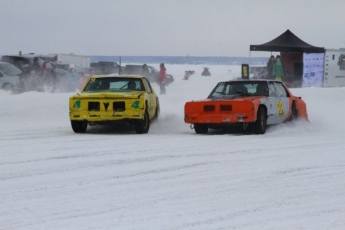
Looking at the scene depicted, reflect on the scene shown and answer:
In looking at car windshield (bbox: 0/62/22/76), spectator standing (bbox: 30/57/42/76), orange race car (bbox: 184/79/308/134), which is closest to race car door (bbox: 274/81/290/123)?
orange race car (bbox: 184/79/308/134)

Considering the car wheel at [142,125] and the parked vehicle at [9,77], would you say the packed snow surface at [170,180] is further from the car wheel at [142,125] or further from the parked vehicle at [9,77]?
the parked vehicle at [9,77]

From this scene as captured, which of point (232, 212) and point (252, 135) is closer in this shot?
point (232, 212)

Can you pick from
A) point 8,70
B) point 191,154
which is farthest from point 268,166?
point 8,70

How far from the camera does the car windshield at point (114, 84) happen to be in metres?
15.4

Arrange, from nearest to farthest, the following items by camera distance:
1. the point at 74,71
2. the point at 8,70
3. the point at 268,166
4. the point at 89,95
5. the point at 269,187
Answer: the point at 269,187 < the point at 268,166 < the point at 89,95 < the point at 8,70 < the point at 74,71

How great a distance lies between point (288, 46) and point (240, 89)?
21.0 meters

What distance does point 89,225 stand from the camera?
248 inches

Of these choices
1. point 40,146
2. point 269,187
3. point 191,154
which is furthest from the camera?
point 40,146

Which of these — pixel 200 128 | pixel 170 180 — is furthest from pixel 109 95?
pixel 170 180

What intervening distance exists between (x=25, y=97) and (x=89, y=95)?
761 centimetres

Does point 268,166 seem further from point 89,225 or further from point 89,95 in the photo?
point 89,95

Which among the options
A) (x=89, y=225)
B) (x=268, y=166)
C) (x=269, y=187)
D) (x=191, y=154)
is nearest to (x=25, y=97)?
(x=191, y=154)

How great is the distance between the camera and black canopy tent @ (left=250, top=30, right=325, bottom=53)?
35625mm


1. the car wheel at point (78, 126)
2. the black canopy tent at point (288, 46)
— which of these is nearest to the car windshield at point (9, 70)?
the black canopy tent at point (288, 46)
